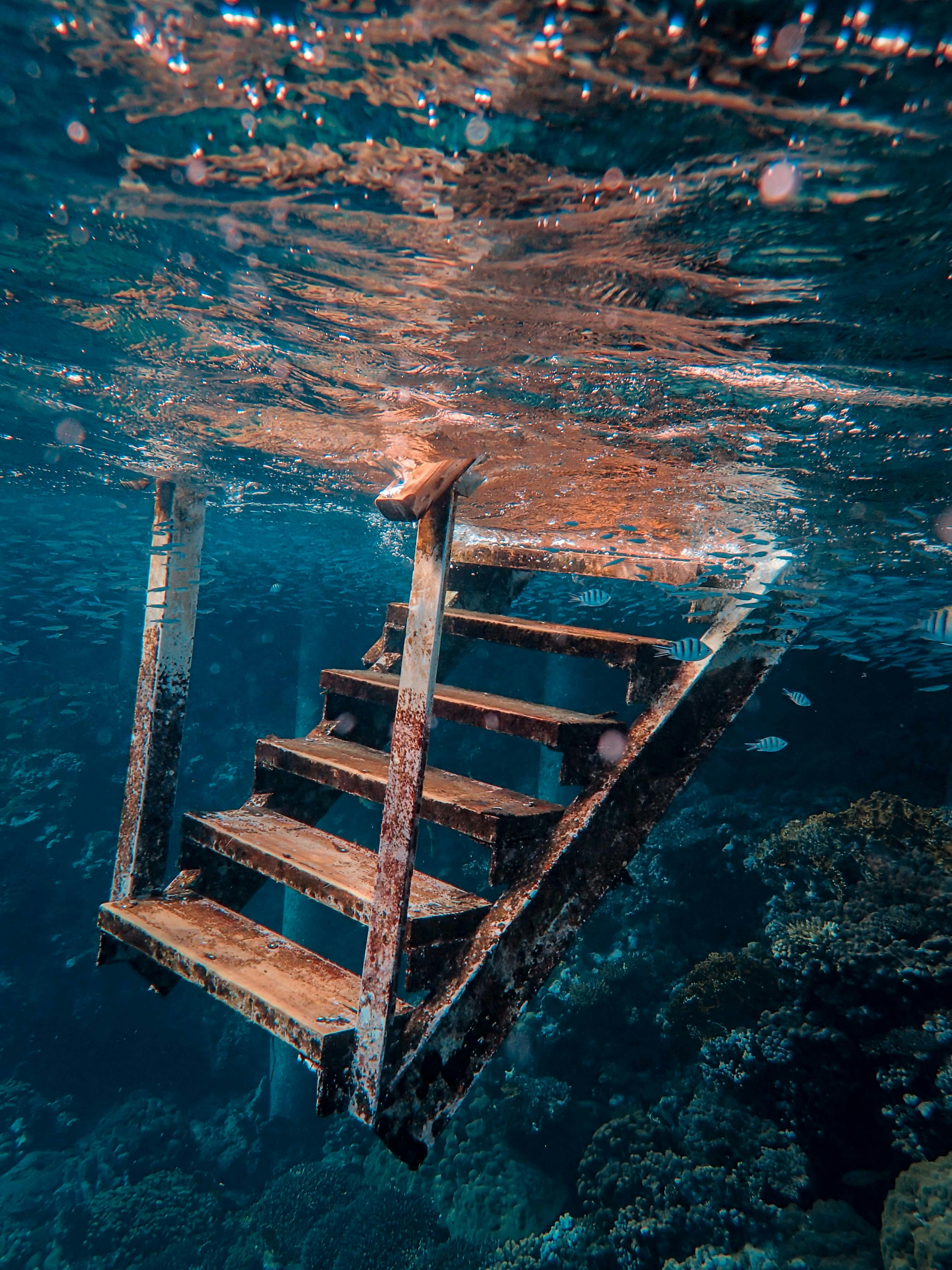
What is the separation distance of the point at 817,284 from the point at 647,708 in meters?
2.57

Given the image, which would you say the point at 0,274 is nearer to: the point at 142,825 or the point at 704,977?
the point at 142,825

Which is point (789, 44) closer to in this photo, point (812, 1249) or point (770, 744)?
point (770, 744)

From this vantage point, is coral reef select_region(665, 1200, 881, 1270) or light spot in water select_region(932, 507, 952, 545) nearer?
coral reef select_region(665, 1200, 881, 1270)

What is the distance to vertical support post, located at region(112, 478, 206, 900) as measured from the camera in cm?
352

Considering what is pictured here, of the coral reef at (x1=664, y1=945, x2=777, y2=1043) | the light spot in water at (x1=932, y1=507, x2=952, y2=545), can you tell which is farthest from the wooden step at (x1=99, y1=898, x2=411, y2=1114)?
the coral reef at (x1=664, y1=945, x2=777, y2=1043)

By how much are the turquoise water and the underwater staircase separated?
1.82m

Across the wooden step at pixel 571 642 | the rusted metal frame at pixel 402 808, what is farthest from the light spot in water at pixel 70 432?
the rusted metal frame at pixel 402 808

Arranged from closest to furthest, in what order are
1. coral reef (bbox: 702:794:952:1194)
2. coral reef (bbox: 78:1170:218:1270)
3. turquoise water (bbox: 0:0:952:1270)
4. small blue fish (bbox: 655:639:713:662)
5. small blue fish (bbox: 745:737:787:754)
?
turquoise water (bbox: 0:0:952:1270) → small blue fish (bbox: 655:639:713:662) → coral reef (bbox: 702:794:952:1194) → small blue fish (bbox: 745:737:787:754) → coral reef (bbox: 78:1170:218:1270)

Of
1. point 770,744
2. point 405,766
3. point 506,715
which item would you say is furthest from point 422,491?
point 770,744

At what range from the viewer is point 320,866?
2.73 meters

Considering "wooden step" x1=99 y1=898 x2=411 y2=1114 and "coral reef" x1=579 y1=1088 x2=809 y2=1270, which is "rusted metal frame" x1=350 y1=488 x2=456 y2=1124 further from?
"coral reef" x1=579 y1=1088 x2=809 y2=1270

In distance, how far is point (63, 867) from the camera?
1842cm

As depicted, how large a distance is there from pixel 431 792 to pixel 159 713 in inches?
78.9

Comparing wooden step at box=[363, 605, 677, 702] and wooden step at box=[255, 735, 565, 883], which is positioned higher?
wooden step at box=[363, 605, 677, 702]
